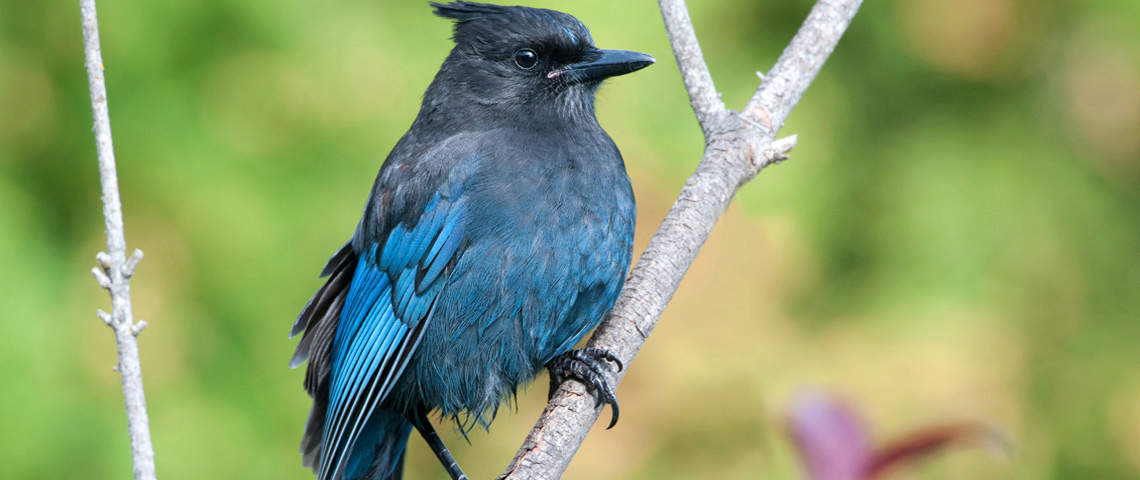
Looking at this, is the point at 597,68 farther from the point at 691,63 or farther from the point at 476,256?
the point at 476,256

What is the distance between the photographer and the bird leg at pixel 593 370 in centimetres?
260

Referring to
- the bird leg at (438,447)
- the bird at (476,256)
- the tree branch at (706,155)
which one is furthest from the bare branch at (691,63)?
the bird leg at (438,447)

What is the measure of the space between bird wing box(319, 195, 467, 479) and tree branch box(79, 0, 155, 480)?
47.8 inches

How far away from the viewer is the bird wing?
9.30ft

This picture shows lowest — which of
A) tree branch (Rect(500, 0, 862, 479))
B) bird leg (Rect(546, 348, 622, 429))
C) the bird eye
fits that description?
bird leg (Rect(546, 348, 622, 429))

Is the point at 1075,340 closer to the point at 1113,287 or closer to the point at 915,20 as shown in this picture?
the point at 1113,287

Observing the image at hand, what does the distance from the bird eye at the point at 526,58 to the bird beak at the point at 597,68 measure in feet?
0.19

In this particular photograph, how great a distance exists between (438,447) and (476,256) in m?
0.66

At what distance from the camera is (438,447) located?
3.16m

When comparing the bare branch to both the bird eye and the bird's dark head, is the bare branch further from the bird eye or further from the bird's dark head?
the bird eye

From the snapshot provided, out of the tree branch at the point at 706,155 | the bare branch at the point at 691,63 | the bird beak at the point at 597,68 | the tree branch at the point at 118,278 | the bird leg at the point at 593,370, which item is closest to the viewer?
the tree branch at the point at 118,278

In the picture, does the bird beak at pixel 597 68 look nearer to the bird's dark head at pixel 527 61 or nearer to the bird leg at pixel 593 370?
the bird's dark head at pixel 527 61

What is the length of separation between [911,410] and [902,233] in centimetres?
55

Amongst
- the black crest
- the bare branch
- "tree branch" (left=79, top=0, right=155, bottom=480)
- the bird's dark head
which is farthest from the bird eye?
"tree branch" (left=79, top=0, right=155, bottom=480)
